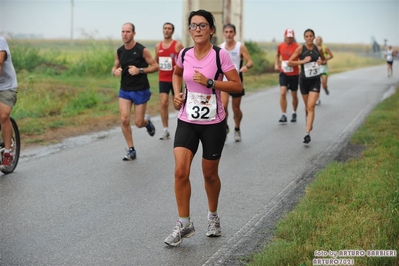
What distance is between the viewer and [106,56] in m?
29.2

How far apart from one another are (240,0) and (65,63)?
27.7 ft

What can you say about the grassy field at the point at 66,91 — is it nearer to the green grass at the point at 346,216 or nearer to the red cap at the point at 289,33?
the red cap at the point at 289,33

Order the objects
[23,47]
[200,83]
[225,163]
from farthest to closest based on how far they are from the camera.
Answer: [23,47]
[225,163]
[200,83]

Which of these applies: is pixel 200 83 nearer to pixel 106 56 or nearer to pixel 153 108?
pixel 153 108

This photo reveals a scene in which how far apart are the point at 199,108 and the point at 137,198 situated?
7.24ft

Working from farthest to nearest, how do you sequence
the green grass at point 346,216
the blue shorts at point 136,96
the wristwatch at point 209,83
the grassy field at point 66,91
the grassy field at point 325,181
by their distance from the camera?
1. the grassy field at point 66,91
2. the blue shorts at point 136,96
3. the wristwatch at point 209,83
4. the grassy field at point 325,181
5. the green grass at point 346,216

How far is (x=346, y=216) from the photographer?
7.00 metres

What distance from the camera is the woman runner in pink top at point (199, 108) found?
21.7 ft

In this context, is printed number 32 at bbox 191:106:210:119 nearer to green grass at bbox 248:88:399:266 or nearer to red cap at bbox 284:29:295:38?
green grass at bbox 248:88:399:266

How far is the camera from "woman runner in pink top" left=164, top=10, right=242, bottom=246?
21.7ft

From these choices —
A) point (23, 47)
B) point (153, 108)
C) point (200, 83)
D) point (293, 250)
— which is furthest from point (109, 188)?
point (23, 47)

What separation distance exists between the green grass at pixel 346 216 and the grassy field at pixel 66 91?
584cm

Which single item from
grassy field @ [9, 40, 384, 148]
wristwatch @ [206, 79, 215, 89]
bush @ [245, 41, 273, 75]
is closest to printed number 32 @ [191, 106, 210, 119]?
wristwatch @ [206, 79, 215, 89]

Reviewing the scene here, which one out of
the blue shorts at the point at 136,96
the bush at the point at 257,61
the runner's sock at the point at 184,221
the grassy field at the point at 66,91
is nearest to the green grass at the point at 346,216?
the runner's sock at the point at 184,221
